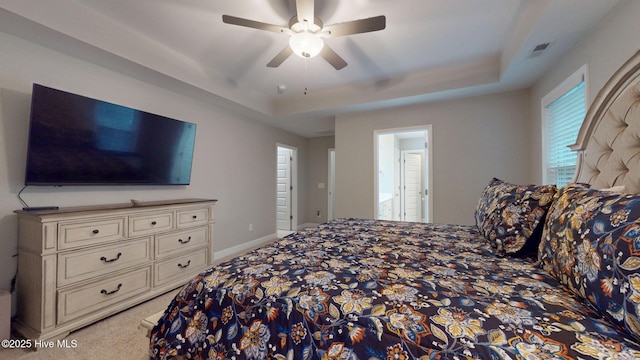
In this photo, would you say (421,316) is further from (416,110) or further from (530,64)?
(416,110)

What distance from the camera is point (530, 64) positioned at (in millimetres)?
2488

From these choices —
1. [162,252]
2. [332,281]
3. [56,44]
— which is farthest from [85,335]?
[56,44]

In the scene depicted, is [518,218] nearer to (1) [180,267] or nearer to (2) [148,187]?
(1) [180,267]

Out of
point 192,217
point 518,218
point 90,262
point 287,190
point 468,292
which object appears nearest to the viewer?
point 468,292

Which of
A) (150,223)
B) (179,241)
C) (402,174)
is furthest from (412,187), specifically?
(150,223)

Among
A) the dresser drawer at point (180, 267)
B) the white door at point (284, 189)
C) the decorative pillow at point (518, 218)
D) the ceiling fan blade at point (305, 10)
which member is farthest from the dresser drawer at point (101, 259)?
the white door at point (284, 189)

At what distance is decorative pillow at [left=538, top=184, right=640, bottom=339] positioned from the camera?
642 millimetres

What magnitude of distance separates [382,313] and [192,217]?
103 inches

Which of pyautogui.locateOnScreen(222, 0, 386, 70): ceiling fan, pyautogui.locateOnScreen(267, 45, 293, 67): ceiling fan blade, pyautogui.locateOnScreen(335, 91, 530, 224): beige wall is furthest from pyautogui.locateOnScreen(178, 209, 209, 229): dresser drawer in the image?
pyautogui.locateOnScreen(335, 91, 530, 224): beige wall

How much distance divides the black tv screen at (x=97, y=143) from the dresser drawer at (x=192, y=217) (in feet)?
1.60

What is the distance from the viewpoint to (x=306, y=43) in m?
2.00

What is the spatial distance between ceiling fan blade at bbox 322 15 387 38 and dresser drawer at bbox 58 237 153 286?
8.21 ft

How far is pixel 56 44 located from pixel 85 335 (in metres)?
2.37

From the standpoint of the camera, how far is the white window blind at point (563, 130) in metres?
2.15
